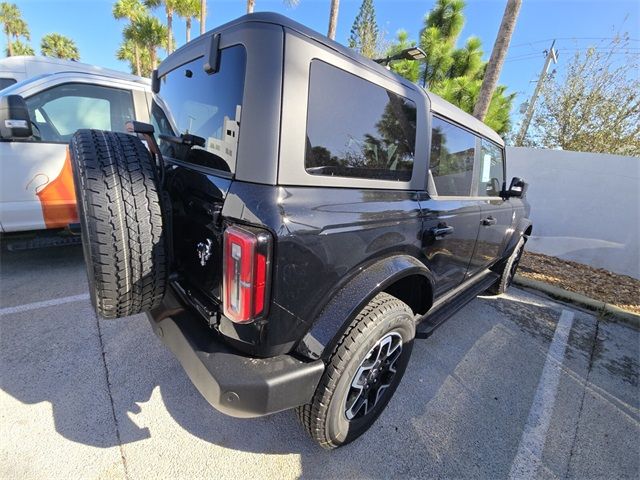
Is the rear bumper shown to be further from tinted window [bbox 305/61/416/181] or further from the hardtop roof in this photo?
the hardtop roof

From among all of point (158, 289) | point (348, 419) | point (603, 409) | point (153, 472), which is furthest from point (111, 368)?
point (603, 409)

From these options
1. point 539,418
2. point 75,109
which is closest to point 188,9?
point 75,109

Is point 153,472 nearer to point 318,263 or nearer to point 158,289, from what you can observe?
point 158,289

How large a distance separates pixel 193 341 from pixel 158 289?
0.34m

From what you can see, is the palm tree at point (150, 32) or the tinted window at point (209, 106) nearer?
the tinted window at point (209, 106)

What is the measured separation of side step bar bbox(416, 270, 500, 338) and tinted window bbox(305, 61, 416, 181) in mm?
1106

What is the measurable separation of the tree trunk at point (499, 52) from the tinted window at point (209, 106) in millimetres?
6673

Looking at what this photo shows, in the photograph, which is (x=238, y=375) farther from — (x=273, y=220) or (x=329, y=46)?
(x=329, y=46)

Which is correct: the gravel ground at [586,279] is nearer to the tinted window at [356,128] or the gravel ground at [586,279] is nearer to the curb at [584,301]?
the curb at [584,301]

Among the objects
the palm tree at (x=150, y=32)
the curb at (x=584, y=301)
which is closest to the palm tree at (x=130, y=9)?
the palm tree at (x=150, y=32)

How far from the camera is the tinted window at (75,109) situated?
128 inches

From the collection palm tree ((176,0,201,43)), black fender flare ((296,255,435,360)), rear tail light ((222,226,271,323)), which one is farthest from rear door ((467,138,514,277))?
palm tree ((176,0,201,43))

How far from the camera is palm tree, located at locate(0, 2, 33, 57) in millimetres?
31031

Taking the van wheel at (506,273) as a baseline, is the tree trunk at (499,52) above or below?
above
